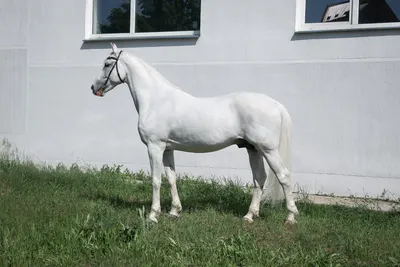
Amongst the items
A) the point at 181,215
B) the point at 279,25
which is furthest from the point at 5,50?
the point at 181,215

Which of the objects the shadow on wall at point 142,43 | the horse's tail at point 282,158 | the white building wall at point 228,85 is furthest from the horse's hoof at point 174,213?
the shadow on wall at point 142,43

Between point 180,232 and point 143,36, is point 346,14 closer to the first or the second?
point 143,36

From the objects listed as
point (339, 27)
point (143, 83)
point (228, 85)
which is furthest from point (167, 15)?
point (143, 83)

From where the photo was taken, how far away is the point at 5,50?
9.96m

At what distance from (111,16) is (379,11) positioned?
15.8 ft

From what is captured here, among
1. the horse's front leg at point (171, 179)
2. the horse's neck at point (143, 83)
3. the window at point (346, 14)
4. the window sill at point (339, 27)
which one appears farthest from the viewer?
the window at point (346, 14)

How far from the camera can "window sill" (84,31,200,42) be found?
891 centimetres

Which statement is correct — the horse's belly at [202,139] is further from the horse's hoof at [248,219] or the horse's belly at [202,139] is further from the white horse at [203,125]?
the horse's hoof at [248,219]

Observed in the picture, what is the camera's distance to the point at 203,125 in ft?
18.0

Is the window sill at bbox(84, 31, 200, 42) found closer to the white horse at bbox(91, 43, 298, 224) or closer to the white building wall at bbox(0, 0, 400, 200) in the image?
the white building wall at bbox(0, 0, 400, 200)

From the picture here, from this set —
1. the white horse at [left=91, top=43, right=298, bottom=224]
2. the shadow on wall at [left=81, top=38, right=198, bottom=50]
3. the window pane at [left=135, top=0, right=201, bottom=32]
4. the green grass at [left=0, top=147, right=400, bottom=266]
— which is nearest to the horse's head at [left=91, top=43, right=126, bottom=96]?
the white horse at [left=91, top=43, right=298, bottom=224]

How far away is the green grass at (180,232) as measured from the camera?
4.16 meters

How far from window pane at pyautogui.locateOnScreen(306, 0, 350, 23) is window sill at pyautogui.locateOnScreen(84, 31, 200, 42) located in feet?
6.33

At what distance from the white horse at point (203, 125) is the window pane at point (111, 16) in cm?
375
